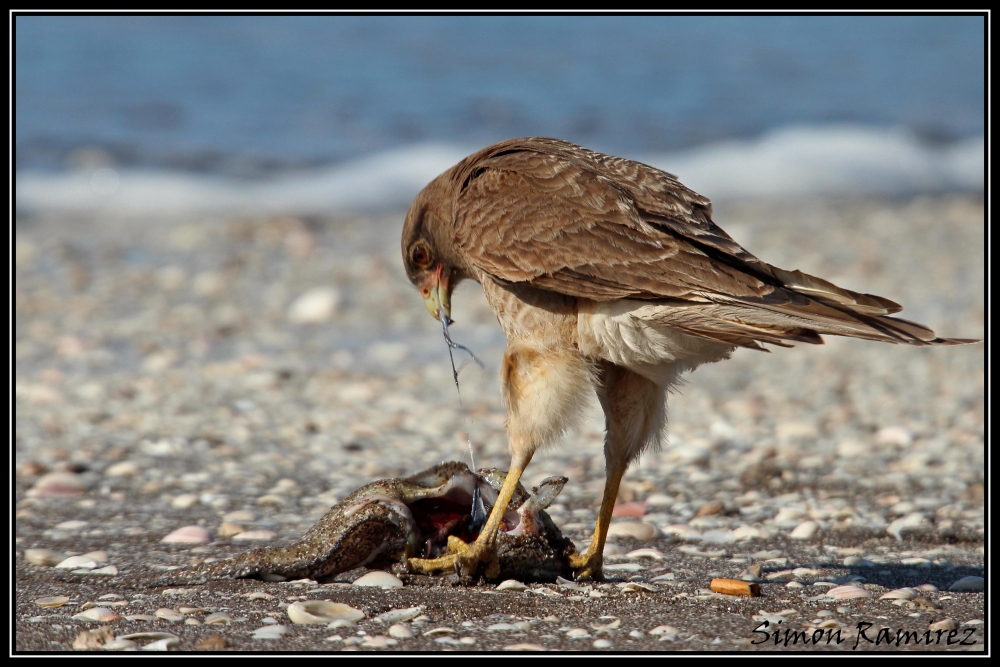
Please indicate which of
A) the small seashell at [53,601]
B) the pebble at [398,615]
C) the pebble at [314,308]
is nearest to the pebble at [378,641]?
the pebble at [398,615]

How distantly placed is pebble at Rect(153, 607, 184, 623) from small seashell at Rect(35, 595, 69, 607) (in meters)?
0.43

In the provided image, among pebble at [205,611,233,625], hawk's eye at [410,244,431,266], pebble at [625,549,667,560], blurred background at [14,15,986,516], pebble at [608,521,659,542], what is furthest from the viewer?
blurred background at [14,15,986,516]

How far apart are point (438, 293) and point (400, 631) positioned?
6.94 feet

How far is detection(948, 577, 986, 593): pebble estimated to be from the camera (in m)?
4.21

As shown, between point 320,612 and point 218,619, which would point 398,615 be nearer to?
point 320,612

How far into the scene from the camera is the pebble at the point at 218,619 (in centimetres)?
360

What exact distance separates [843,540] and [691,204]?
180 centimetres

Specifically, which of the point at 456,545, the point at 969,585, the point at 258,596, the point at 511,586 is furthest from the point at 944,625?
the point at 258,596

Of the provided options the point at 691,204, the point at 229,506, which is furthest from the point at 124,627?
the point at 691,204

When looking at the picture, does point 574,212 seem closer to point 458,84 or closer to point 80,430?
point 80,430

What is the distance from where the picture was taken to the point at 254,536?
495cm

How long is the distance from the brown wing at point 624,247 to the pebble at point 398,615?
52.9 inches

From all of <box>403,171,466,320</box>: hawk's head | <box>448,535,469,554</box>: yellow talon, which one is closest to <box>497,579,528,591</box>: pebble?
<box>448,535,469,554</box>: yellow talon

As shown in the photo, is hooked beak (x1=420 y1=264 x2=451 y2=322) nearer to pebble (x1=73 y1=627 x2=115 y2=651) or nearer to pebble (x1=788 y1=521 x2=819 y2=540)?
pebble (x1=788 y1=521 x2=819 y2=540)
